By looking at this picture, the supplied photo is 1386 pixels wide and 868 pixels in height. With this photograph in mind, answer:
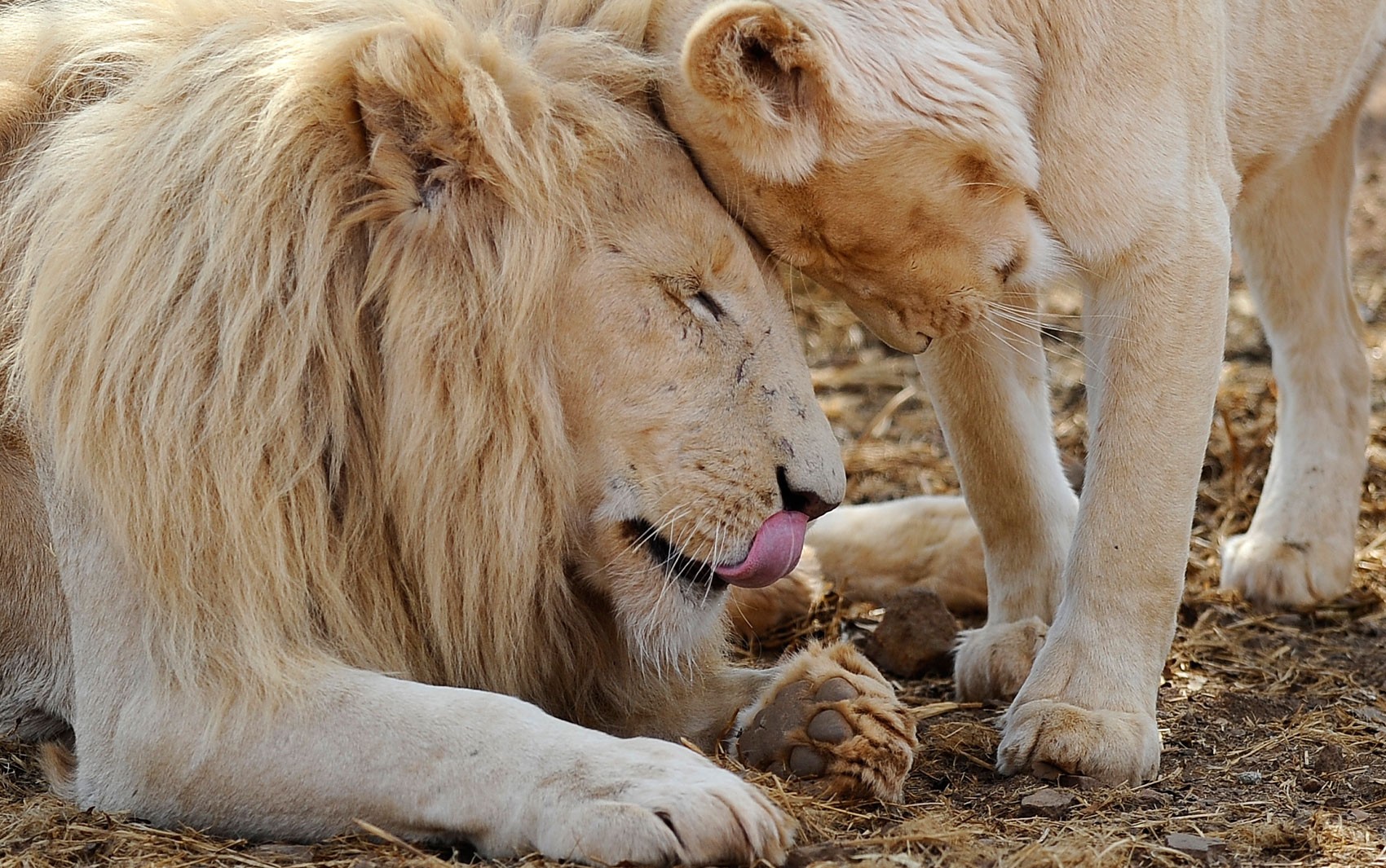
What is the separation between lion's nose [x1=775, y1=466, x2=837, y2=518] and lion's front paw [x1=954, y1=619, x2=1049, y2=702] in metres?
0.72

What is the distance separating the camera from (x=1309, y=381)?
13.6 ft

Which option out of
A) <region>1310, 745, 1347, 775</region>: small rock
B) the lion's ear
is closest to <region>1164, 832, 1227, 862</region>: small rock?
<region>1310, 745, 1347, 775</region>: small rock

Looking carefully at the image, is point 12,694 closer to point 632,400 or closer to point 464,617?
point 464,617

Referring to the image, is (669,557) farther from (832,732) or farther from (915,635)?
(915,635)

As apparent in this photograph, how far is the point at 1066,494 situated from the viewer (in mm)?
3496

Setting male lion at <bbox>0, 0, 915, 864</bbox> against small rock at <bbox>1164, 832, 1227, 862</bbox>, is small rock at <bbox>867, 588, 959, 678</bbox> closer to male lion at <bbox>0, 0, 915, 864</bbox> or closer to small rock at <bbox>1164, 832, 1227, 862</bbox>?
male lion at <bbox>0, 0, 915, 864</bbox>

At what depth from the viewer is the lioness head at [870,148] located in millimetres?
2357

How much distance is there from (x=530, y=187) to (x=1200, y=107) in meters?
1.14

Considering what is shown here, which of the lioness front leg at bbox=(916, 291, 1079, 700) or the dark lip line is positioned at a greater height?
the dark lip line

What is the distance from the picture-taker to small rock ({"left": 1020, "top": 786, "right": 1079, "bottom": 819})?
8.16 feet

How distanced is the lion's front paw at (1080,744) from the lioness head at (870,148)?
2.04 ft

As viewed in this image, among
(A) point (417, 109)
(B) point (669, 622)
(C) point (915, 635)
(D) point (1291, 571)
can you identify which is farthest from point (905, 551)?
(A) point (417, 109)

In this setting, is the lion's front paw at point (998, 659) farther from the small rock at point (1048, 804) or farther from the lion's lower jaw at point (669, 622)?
the lion's lower jaw at point (669, 622)

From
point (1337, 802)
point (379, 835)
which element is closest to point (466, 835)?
point (379, 835)
